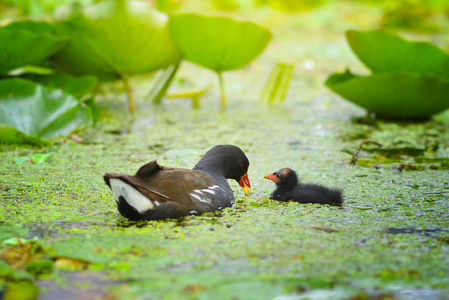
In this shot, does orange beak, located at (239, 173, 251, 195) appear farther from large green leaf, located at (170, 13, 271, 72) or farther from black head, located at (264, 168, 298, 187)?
large green leaf, located at (170, 13, 271, 72)

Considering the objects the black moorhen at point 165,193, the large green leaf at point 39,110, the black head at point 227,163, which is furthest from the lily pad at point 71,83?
the black moorhen at point 165,193

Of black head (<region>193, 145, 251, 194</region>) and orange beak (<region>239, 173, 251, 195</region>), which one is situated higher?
black head (<region>193, 145, 251, 194</region>)

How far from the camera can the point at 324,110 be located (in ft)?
18.7

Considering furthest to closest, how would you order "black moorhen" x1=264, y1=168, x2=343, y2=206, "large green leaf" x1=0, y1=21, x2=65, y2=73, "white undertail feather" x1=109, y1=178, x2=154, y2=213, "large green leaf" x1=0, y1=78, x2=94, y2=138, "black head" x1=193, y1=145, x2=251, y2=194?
"large green leaf" x1=0, y1=21, x2=65, y2=73
"large green leaf" x1=0, y1=78, x2=94, y2=138
"black head" x1=193, y1=145, x2=251, y2=194
"black moorhen" x1=264, y1=168, x2=343, y2=206
"white undertail feather" x1=109, y1=178, x2=154, y2=213

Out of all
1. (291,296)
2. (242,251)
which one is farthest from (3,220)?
(291,296)

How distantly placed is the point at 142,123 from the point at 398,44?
2.25 meters

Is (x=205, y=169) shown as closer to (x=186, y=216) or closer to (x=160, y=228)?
(x=186, y=216)

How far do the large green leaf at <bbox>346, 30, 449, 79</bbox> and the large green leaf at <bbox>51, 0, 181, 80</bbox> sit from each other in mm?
1658

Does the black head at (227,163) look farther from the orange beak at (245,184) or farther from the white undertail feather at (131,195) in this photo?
the white undertail feather at (131,195)

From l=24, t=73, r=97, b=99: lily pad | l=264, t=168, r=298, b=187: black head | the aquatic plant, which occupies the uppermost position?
the aquatic plant

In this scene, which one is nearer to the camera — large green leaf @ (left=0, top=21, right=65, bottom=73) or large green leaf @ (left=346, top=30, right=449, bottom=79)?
large green leaf @ (left=0, top=21, right=65, bottom=73)

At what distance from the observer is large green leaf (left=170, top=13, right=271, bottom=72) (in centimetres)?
507

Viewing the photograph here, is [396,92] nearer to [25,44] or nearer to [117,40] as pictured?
[117,40]

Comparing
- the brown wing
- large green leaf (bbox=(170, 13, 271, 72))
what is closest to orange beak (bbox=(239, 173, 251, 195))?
the brown wing
